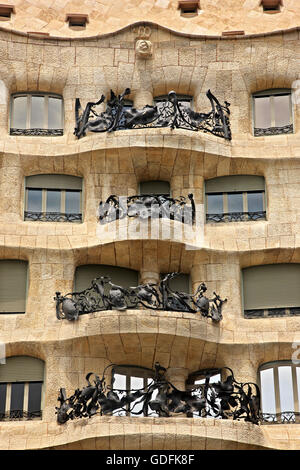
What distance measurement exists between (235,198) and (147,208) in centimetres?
280

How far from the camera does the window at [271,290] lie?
30.0 meters

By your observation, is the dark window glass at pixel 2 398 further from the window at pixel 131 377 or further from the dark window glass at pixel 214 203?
the dark window glass at pixel 214 203

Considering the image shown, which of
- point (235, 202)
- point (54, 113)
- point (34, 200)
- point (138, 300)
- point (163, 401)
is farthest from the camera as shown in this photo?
point (54, 113)

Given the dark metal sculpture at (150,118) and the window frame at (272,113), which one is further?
the window frame at (272,113)

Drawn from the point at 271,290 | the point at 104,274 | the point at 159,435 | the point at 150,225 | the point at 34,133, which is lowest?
the point at 159,435

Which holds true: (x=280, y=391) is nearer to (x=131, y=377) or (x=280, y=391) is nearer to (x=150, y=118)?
(x=131, y=377)

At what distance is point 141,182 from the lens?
1261 inches

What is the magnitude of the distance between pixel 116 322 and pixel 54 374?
2.04 meters

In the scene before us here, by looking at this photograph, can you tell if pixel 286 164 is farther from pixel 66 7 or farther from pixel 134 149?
pixel 66 7

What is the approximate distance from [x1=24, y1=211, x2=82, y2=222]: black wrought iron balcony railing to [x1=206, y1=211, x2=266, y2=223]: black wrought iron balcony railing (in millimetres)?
3565

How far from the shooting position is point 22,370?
29.2 metres

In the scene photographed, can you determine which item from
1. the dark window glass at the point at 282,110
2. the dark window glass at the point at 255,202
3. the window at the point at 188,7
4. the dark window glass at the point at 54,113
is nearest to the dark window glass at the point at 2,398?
the dark window glass at the point at 54,113

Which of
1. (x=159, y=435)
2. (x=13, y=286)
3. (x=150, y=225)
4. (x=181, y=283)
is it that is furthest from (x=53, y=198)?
(x=159, y=435)
